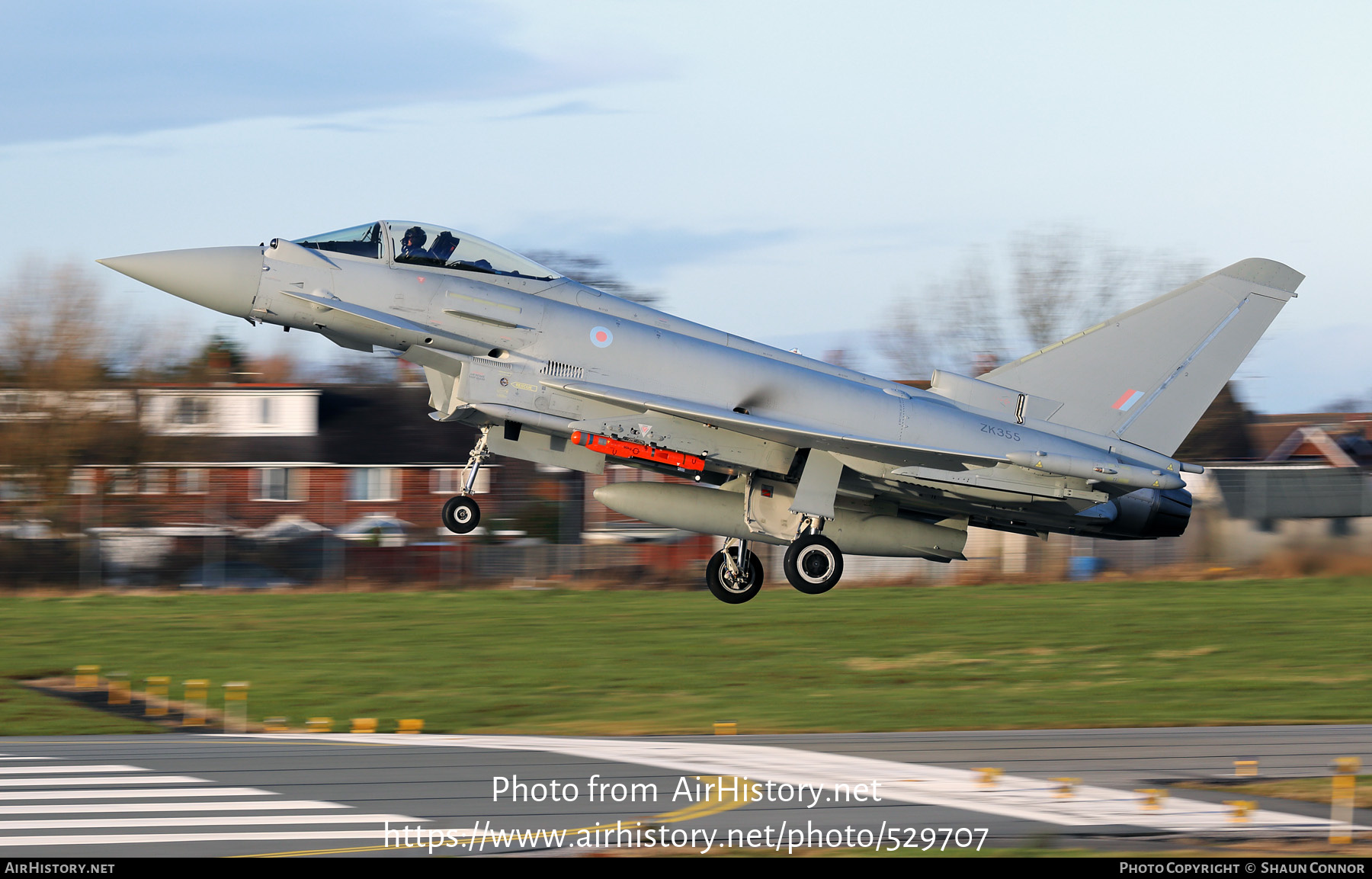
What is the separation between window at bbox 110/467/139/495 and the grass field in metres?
6.34

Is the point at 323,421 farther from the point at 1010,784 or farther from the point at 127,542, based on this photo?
the point at 1010,784

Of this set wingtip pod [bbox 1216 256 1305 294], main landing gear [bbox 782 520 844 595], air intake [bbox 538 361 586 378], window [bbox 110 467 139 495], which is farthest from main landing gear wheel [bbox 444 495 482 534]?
window [bbox 110 467 139 495]

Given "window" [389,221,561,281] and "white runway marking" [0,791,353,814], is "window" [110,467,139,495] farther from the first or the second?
"white runway marking" [0,791,353,814]

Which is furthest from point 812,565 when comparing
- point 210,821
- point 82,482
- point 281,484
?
point 281,484

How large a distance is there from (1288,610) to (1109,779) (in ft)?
76.1

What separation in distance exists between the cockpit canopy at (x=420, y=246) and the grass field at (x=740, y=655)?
777 cm

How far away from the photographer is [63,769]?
1627 cm

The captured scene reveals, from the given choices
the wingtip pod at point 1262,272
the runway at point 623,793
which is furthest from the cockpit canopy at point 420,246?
the wingtip pod at point 1262,272

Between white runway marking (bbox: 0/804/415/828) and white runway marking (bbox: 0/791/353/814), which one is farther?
white runway marking (bbox: 0/791/353/814)

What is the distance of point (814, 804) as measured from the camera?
14.0 metres

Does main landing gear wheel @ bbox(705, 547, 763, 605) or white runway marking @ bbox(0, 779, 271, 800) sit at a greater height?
main landing gear wheel @ bbox(705, 547, 763, 605)

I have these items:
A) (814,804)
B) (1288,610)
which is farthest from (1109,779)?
(1288,610)

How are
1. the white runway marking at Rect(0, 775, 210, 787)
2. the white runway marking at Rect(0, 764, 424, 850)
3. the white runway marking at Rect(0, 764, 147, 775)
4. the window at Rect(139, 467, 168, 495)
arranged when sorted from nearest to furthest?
the white runway marking at Rect(0, 764, 424, 850), the white runway marking at Rect(0, 775, 210, 787), the white runway marking at Rect(0, 764, 147, 775), the window at Rect(139, 467, 168, 495)

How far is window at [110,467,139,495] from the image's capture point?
153ft
